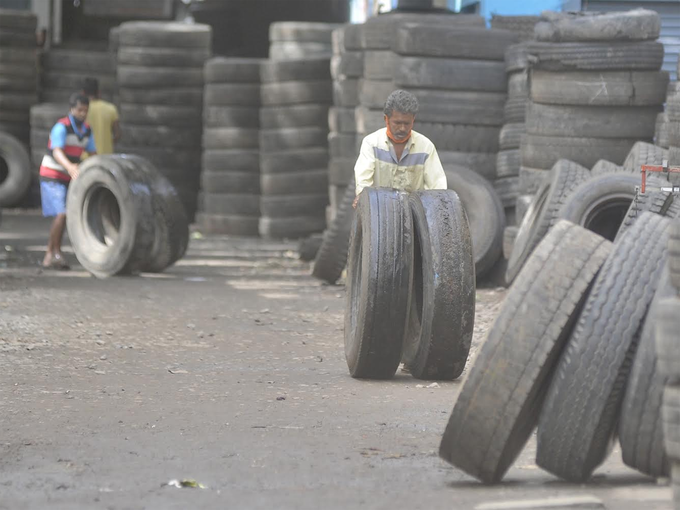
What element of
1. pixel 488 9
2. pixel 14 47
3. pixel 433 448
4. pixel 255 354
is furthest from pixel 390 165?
pixel 14 47

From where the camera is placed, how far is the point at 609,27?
34.4 feet

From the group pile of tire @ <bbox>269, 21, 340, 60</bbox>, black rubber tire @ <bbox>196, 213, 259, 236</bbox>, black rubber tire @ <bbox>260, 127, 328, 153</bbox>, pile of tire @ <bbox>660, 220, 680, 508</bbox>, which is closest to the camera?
pile of tire @ <bbox>660, 220, 680, 508</bbox>

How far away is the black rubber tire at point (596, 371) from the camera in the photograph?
14.5 ft

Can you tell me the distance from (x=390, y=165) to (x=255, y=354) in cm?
138

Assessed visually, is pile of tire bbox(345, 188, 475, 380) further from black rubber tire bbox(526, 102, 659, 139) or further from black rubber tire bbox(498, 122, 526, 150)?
black rubber tire bbox(498, 122, 526, 150)

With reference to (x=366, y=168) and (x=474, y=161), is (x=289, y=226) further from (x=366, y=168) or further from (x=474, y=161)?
(x=366, y=168)

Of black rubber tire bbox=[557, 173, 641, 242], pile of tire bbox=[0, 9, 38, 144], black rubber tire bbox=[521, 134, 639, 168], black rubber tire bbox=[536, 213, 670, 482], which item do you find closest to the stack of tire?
pile of tire bbox=[0, 9, 38, 144]

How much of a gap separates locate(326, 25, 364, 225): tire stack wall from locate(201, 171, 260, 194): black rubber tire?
87.0 inches

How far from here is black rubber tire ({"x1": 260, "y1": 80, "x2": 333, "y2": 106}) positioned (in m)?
16.5

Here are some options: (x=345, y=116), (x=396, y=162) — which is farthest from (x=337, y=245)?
(x=396, y=162)

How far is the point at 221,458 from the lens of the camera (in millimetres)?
5051

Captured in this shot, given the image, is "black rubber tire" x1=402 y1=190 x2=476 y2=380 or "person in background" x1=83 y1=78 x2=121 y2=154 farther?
"person in background" x1=83 y1=78 x2=121 y2=154

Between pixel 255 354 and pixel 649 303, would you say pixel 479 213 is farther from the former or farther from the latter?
pixel 649 303

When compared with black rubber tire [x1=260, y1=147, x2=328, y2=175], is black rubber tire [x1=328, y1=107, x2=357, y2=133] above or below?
above
